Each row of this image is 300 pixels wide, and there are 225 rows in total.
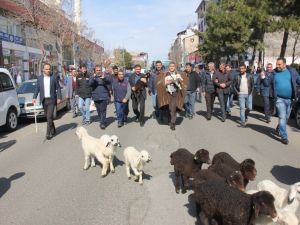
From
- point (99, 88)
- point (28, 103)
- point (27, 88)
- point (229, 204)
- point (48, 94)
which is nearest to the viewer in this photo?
point (229, 204)

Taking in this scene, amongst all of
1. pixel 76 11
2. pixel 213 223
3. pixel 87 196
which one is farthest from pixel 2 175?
pixel 76 11

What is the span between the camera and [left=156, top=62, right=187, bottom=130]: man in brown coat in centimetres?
1227

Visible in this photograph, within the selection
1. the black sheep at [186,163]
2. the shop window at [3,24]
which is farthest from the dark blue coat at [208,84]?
the shop window at [3,24]

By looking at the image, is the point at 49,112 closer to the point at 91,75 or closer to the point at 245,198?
the point at 91,75

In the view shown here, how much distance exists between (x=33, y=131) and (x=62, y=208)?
7.80 m

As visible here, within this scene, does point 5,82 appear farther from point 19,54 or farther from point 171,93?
point 19,54

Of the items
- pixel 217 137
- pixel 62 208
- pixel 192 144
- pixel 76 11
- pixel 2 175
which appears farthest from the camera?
pixel 76 11

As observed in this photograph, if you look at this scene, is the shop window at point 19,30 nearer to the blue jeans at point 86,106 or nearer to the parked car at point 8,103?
the parked car at point 8,103

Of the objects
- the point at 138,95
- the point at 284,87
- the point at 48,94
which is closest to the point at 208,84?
the point at 138,95

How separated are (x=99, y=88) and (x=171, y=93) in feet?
7.62

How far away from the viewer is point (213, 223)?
4.61 meters

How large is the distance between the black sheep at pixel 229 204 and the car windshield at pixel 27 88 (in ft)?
42.3

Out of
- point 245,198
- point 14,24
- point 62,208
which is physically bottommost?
point 62,208

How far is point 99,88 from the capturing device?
13031mm
